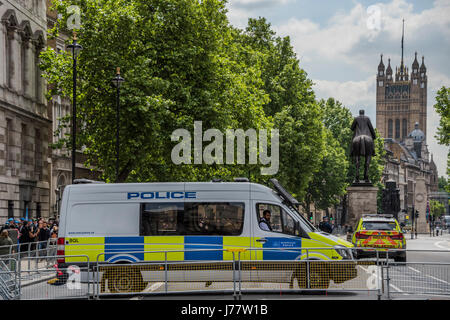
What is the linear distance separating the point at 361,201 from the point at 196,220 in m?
22.8

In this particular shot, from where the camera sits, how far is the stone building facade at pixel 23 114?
3372cm

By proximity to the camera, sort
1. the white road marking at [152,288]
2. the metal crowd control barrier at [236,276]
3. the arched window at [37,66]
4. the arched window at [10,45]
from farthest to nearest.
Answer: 1. the arched window at [37,66]
2. the arched window at [10,45]
3. the white road marking at [152,288]
4. the metal crowd control barrier at [236,276]

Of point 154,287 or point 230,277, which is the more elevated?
point 230,277

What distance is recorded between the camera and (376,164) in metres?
79.8

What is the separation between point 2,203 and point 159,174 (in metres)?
7.47

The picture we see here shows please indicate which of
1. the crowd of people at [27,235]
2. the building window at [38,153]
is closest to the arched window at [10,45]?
the building window at [38,153]

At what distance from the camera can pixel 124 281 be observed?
14.8m

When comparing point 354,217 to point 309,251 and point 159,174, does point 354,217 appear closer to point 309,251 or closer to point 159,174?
point 159,174

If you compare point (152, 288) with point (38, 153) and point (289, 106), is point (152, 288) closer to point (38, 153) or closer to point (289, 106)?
point (38, 153)

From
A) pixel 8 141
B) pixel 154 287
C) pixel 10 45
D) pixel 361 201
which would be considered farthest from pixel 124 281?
pixel 361 201

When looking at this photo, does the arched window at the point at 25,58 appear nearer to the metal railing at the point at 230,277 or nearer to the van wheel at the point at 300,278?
the metal railing at the point at 230,277

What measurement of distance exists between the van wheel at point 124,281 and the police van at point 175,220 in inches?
89.7

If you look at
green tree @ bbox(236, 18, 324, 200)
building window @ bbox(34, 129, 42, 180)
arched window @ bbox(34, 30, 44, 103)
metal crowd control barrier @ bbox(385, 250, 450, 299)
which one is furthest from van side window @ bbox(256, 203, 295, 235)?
green tree @ bbox(236, 18, 324, 200)
